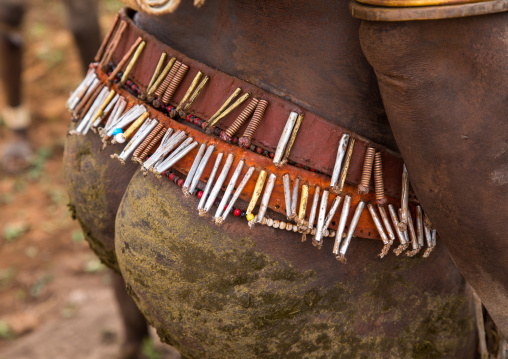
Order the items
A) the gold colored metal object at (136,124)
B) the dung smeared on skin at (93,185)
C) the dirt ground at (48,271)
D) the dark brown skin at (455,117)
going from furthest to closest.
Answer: the dirt ground at (48,271), the dung smeared on skin at (93,185), the gold colored metal object at (136,124), the dark brown skin at (455,117)

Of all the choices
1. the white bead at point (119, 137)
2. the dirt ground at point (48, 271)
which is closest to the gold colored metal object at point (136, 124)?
the white bead at point (119, 137)

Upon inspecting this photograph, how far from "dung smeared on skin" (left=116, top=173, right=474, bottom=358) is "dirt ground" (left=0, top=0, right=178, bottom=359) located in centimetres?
73

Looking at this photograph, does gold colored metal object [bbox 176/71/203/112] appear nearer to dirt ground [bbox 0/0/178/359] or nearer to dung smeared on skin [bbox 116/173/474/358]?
dung smeared on skin [bbox 116/173/474/358]

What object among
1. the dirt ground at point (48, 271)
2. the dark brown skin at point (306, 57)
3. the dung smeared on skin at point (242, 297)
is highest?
the dark brown skin at point (306, 57)

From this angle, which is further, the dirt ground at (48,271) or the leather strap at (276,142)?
the dirt ground at (48,271)

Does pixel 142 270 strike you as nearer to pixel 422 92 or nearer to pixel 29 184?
pixel 422 92

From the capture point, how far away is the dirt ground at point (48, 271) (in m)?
2.90

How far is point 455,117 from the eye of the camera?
0.88 m

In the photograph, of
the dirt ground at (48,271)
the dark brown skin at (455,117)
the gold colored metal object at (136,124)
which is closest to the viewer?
the dark brown skin at (455,117)

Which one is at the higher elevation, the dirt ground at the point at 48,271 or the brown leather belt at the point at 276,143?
the brown leather belt at the point at 276,143

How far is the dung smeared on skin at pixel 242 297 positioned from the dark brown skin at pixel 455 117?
28cm

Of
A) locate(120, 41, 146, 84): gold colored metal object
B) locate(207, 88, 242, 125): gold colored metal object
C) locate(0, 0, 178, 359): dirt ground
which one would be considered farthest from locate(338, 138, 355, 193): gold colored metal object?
locate(0, 0, 178, 359): dirt ground

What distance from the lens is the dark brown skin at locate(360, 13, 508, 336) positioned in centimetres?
85

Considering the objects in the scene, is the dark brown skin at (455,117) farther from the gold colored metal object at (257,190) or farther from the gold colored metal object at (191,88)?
the gold colored metal object at (191,88)
